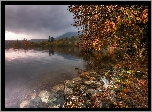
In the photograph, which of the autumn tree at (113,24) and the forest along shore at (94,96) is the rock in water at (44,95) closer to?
the forest along shore at (94,96)

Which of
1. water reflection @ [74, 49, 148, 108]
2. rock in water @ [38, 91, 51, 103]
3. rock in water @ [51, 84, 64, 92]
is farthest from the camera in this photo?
rock in water @ [51, 84, 64, 92]

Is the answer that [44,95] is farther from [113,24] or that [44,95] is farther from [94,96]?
[113,24]

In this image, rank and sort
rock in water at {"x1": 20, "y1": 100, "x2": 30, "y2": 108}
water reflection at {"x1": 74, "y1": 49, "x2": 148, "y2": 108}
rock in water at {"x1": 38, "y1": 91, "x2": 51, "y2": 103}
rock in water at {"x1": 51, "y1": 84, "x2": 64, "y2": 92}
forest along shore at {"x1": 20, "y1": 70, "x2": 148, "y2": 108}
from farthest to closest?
rock in water at {"x1": 51, "y1": 84, "x2": 64, "y2": 92}
rock in water at {"x1": 38, "y1": 91, "x2": 51, "y2": 103}
rock in water at {"x1": 20, "y1": 100, "x2": 30, "y2": 108}
forest along shore at {"x1": 20, "y1": 70, "x2": 148, "y2": 108}
water reflection at {"x1": 74, "y1": 49, "x2": 148, "y2": 108}

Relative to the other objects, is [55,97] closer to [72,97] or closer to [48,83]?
[72,97]

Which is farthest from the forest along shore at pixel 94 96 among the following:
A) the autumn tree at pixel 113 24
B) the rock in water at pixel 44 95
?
the autumn tree at pixel 113 24

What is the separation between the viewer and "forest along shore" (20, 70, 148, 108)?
7473 millimetres

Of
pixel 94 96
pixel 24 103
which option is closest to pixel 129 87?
pixel 94 96

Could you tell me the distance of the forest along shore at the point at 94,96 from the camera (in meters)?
7.47

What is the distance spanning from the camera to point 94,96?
830 centimetres

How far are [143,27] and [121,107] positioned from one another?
4.25 m

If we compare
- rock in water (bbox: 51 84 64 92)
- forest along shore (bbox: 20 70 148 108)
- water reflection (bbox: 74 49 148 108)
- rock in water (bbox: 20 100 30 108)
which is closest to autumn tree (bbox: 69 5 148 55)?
water reflection (bbox: 74 49 148 108)

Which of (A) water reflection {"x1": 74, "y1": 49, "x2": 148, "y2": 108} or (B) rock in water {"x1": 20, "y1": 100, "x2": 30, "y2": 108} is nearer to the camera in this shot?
(A) water reflection {"x1": 74, "y1": 49, "x2": 148, "y2": 108}

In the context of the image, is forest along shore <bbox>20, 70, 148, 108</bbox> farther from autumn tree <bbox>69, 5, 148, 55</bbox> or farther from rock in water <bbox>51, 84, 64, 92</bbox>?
autumn tree <bbox>69, 5, 148, 55</bbox>

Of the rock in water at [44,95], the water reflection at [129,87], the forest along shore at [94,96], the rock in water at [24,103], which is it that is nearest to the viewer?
the water reflection at [129,87]
